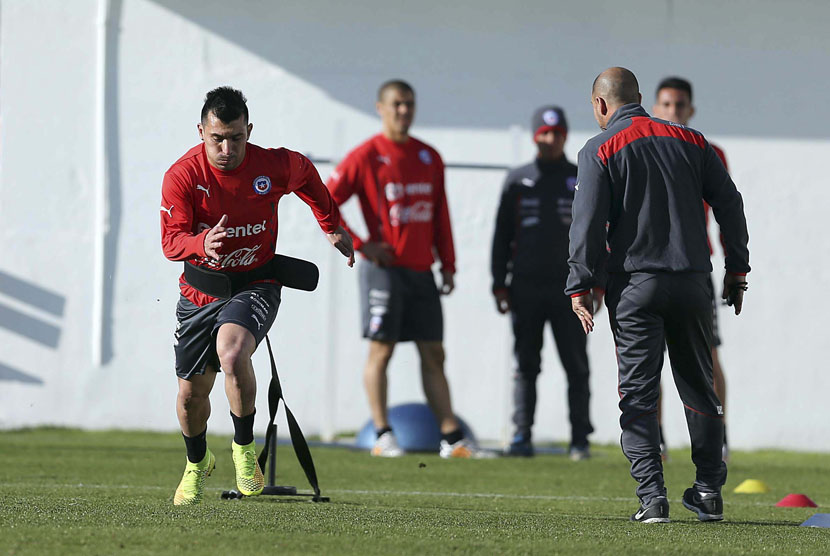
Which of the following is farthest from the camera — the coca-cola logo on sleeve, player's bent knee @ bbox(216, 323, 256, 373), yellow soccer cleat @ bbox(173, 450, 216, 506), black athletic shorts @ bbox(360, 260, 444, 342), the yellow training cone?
black athletic shorts @ bbox(360, 260, 444, 342)

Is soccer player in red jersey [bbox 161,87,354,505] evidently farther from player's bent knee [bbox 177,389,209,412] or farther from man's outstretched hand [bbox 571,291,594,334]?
man's outstretched hand [bbox 571,291,594,334]

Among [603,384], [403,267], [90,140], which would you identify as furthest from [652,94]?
[90,140]

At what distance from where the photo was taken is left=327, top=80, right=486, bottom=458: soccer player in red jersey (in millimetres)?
8273

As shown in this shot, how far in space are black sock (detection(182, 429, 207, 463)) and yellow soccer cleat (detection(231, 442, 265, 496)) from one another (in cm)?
19

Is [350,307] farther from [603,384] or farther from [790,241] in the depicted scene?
[790,241]

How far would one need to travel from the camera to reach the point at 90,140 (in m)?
10.1

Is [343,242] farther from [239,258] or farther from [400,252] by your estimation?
[400,252]

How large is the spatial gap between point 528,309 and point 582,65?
260 cm

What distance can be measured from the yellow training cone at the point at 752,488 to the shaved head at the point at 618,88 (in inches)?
98.8

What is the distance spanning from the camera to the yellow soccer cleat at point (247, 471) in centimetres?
504

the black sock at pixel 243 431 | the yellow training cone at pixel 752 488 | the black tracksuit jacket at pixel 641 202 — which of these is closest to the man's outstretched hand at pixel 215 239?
the black sock at pixel 243 431

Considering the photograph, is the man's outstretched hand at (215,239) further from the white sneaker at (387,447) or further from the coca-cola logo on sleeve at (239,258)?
the white sneaker at (387,447)

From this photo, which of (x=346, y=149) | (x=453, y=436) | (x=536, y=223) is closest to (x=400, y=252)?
(x=536, y=223)

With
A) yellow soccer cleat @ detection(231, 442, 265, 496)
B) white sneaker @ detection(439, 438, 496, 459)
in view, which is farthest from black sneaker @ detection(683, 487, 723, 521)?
white sneaker @ detection(439, 438, 496, 459)
